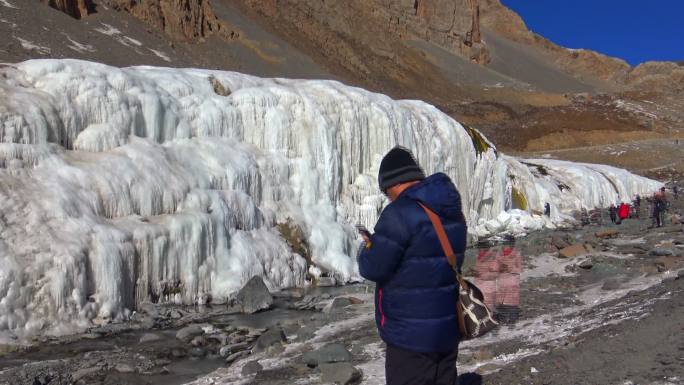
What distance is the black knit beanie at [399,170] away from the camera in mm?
3678

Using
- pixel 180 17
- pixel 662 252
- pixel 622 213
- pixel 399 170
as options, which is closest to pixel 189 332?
pixel 399 170

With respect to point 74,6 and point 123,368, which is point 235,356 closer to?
point 123,368

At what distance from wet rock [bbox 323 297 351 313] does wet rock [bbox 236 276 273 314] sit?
123 centimetres

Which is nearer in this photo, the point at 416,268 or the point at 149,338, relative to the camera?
the point at 416,268

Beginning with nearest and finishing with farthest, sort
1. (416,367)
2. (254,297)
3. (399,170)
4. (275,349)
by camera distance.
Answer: (416,367), (399,170), (275,349), (254,297)

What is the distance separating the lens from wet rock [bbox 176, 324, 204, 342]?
9611mm

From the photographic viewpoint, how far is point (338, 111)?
18.2m

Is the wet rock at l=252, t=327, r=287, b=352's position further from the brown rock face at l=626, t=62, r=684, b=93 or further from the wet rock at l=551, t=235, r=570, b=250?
the brown rock face at l=626, t=62, r=684, b=93

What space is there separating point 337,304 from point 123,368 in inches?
189

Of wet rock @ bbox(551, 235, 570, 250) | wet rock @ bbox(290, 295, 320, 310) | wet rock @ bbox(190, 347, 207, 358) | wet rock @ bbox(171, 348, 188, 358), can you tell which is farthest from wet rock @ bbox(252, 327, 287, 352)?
wet rock @ bbox(551, 235, 570, 250)

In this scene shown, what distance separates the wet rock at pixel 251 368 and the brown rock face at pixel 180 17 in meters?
63.1

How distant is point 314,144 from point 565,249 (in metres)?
7.72

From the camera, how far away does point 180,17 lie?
232 feet

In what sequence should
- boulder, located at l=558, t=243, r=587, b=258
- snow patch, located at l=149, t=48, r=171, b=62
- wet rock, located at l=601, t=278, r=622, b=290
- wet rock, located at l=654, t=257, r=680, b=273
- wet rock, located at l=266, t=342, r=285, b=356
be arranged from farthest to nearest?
snow patch, located at l=149, t=48, r=171, b=62 < boulder, located at l=558, t=243, r=587, b=258 < wet rock, located at l=654, t=257, r=680, b=273 < wet rock, located at l=601, t=278, r=622, b=290 < wet rock, located at l=266, t=342, r=285, b=356
